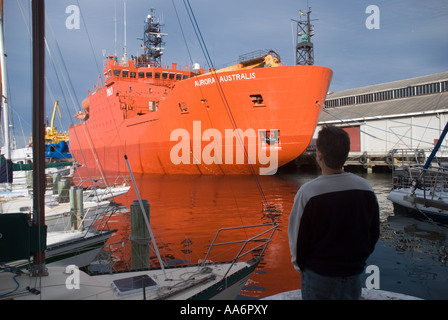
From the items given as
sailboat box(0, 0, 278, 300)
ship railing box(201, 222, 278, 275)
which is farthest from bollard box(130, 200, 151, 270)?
sailboat box(0, 0, 278, 300)

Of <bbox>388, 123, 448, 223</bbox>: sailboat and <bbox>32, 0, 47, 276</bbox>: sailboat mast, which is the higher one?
<bbox>32, 0, 47, 276</bbox>: sailboat mast

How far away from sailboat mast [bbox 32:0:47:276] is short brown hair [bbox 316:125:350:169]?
9.66 feet

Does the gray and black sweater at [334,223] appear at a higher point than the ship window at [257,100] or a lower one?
lower

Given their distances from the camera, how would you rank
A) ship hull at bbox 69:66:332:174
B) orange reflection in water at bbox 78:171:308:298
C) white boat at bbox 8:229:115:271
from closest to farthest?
white boat at bbox 8:229:115:271, orange reflection in water at bbox 78:171:308:298, ship hull at bbox 69:66:332:174

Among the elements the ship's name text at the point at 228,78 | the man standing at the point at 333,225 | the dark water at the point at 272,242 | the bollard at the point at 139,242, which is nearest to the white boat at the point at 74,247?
the dark water at the point at 272,242

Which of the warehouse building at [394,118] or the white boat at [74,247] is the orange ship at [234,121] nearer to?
the warehouse building at [394,118]

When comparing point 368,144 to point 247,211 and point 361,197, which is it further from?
point 361,197

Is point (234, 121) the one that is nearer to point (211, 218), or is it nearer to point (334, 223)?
point (211, 218)

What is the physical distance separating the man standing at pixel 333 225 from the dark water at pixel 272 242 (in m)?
3.61

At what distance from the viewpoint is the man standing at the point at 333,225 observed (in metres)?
1.93

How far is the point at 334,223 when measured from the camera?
1.92 m

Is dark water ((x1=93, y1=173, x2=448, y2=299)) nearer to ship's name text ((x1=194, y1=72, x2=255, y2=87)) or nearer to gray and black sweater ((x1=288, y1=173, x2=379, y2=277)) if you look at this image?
gray and black sweater ((x1=288, y1=173, x2=379, y2=277))

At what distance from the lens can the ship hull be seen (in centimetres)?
1845
